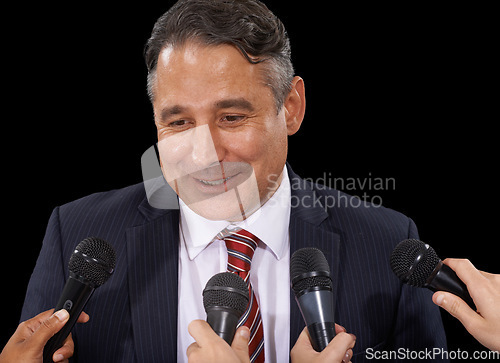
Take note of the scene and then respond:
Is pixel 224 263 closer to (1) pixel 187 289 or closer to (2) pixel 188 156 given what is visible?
(1) pixel 187 289

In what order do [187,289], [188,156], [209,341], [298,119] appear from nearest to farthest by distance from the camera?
[209,341], [188,156], [187,289], [298,119]

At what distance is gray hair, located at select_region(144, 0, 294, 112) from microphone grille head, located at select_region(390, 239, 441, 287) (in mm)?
940

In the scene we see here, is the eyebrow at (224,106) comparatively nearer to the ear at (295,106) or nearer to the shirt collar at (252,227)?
the ear at (295,106)

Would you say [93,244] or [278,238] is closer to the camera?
[93,244]

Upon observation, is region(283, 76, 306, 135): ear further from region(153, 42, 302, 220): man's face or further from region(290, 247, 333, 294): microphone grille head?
region(290, 247, 333, 294): microphone grille head

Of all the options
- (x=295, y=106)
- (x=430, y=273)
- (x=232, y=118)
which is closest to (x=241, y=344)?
(x=430, y=273)

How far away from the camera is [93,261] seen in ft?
6.19

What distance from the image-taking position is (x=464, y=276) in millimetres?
1849

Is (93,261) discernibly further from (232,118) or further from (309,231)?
(309,231)

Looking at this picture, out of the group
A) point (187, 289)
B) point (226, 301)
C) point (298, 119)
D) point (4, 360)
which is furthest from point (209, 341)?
point (298, 119)

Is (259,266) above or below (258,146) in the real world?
below

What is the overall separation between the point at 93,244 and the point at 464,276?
1.29 metres

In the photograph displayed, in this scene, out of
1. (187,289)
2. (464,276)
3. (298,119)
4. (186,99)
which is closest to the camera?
(464,276)

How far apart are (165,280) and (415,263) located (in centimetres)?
116
